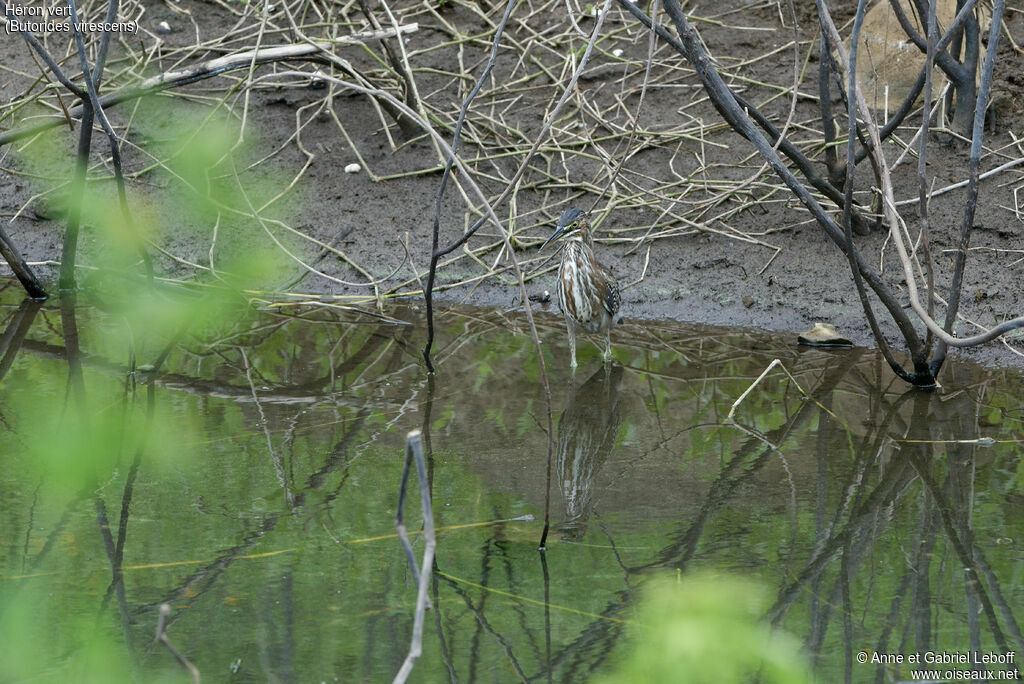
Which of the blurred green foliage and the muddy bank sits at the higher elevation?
the muddy bank

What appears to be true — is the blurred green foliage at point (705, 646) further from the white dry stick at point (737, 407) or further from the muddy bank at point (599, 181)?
the muddy bank at point (599, 181)

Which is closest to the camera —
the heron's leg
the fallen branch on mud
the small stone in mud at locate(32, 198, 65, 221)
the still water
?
the still water

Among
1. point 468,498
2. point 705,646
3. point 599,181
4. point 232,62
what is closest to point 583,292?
point 599,181

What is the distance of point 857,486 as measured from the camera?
387 cm

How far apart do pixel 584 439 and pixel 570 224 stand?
162cm

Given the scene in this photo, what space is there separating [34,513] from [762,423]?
287cm

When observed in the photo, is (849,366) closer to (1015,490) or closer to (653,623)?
(1015,490)

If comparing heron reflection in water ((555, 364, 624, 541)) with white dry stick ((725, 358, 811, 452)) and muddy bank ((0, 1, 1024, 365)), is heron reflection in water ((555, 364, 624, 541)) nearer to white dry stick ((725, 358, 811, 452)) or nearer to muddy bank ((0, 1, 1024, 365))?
white dry stick ((725, 358, 811, 452))

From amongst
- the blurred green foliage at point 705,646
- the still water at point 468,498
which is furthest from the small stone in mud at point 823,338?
the blurred green foliage at point 705,646

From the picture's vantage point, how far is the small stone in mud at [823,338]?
18.0 ft

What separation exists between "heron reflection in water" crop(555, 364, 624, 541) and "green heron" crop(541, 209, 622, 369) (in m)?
0.26

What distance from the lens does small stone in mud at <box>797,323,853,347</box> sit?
548cm

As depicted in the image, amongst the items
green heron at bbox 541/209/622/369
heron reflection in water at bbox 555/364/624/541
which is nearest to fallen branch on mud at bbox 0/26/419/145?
green heron at bbox 541/209/622/369

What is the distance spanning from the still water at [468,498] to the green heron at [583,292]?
18 cm
